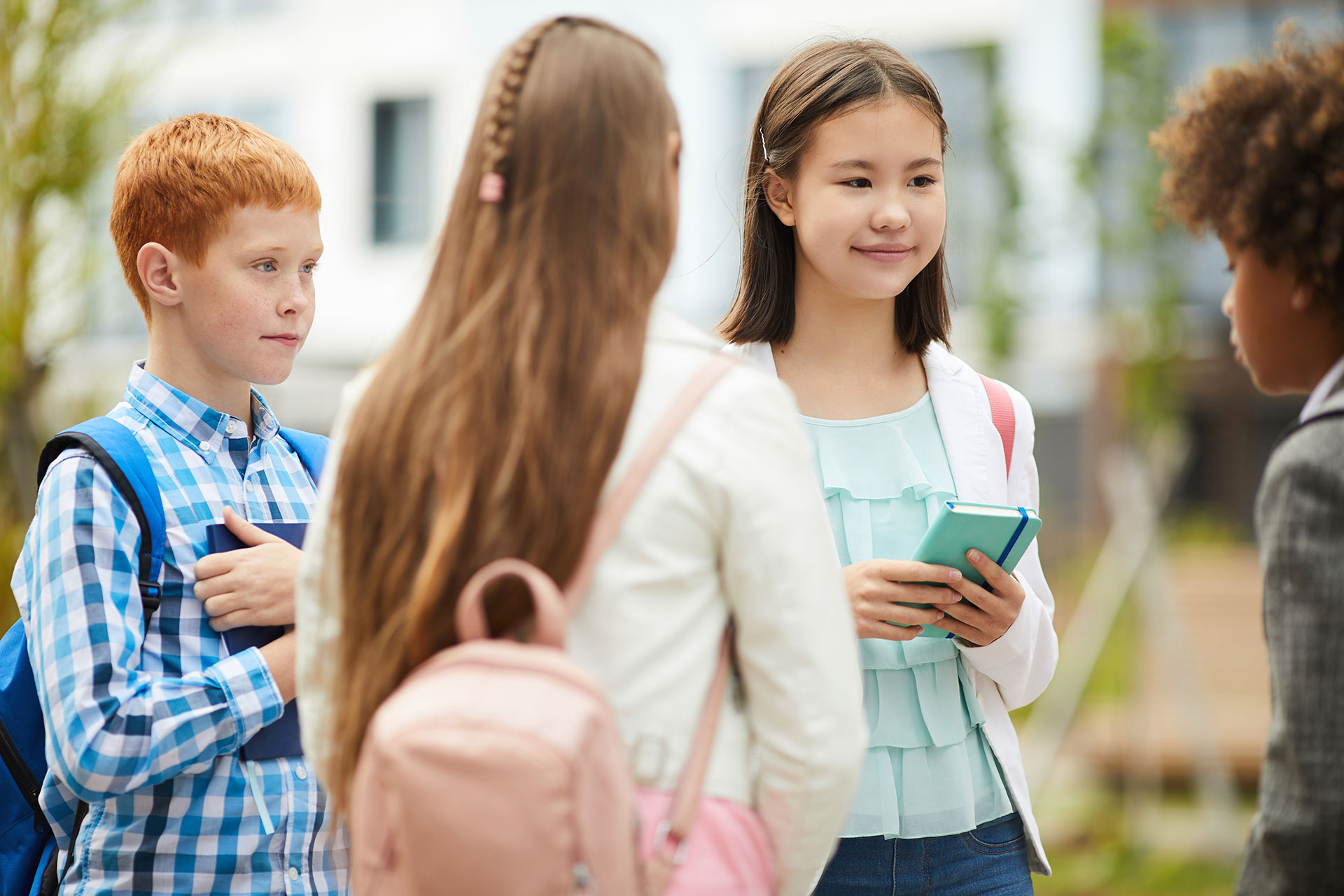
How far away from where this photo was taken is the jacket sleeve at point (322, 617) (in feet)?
4.45

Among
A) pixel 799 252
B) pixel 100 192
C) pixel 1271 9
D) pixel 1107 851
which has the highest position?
pixel 1271 9

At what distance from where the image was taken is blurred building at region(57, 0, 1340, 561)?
6816 millimetres

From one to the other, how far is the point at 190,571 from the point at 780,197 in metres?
1.10

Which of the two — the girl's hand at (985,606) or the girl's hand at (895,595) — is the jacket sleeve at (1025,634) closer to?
the girl's hand at (985,606)

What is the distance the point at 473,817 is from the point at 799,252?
3.99 ft

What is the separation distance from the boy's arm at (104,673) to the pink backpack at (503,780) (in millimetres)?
454

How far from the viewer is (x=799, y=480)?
1.29 m

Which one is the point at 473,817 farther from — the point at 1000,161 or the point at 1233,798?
the point at 1000,161

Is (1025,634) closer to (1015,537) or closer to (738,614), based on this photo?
(1015,537)

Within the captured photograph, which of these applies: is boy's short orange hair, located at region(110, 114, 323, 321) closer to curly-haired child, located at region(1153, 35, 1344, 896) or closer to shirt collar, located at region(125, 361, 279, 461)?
shirt collar, located at region(125, 361, 279, 461)

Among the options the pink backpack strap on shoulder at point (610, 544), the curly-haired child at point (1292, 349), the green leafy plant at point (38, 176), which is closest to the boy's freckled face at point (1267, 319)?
the curly-haired child at point (1292, 349)

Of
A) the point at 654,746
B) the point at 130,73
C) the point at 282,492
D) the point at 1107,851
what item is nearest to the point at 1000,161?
the point at 1107,851

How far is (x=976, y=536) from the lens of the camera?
1648 mm

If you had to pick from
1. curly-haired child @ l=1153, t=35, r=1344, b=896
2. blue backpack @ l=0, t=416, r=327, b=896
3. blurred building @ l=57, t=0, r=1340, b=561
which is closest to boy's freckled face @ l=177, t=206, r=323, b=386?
blue backpack @ l=0, t=416, r=327, b=896
